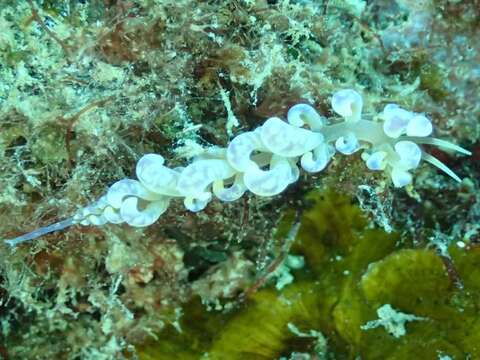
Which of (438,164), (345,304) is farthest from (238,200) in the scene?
(438,164)

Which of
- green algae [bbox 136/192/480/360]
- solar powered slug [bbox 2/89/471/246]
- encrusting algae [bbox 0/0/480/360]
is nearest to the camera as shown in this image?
solar powered slug [bbox 2/89/471/246]

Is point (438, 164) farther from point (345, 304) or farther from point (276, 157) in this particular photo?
point (345, 304)

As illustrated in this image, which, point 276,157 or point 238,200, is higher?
point 276,157

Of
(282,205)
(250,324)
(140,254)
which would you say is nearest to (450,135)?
(282,205)

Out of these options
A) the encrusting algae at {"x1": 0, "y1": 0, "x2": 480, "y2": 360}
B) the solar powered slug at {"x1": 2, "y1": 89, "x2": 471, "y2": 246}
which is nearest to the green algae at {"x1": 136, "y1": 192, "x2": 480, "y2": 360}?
the encrusting algae at {"x1": 0, "y1": 0, "x2": 480, "y2": 360}

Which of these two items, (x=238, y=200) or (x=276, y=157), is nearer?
(x=276, y=157)

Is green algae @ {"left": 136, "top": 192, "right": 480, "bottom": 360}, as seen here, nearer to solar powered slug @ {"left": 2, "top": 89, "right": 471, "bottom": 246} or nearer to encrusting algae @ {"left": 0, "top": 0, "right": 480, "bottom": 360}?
encrusting algae @ {"left": 0, "top": 0, "right": 480, "bottom": 360}
